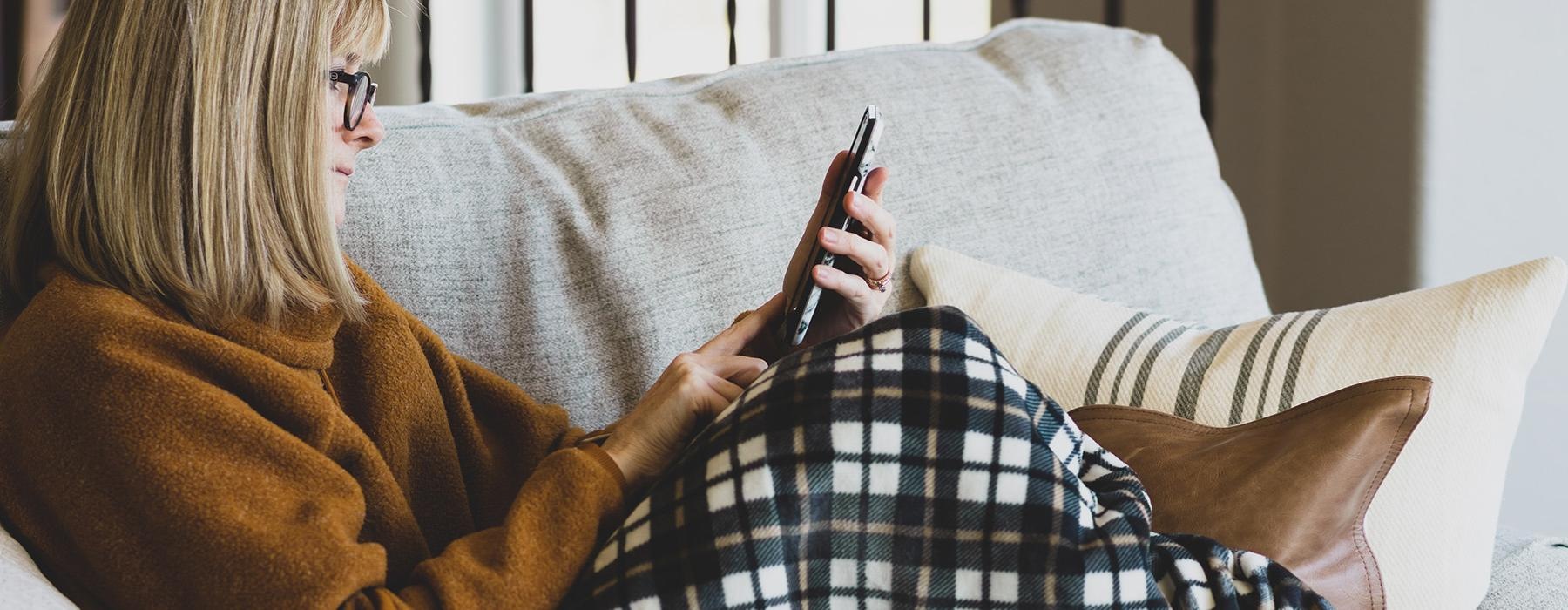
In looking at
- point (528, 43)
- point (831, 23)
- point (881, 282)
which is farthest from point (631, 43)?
point (881, 282)

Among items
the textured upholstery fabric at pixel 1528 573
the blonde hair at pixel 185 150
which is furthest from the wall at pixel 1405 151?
the blonde hair at pixel 185 150

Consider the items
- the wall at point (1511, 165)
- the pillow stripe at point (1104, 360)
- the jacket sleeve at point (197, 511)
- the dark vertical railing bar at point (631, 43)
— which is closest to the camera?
the jacket sleeve at point (197, 511)

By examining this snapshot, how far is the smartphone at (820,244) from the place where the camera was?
0.90 m

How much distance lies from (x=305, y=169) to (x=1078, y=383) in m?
0.61

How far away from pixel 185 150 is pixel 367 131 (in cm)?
13

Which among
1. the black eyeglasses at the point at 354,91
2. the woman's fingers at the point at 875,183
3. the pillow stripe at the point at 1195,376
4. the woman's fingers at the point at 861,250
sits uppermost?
the black eyeglasses at the point at 354,91

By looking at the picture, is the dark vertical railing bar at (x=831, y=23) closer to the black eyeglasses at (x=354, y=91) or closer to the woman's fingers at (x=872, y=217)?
the woman's fingers at (x=872, y=217)

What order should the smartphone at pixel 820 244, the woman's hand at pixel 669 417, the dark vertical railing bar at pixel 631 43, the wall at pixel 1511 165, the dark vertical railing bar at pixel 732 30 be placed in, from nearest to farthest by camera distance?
the woman's hand at pixel 669 417, the smartphone at pixel 820 244, the wall at pixel 1511 165, the dark vertical railing bar at pixel 732 30, the dark vertical railing bar at pixel 631 43

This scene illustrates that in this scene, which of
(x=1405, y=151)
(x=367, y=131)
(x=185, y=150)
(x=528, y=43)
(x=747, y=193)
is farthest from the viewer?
(x=528, y=43)

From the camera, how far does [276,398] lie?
0.72 meters

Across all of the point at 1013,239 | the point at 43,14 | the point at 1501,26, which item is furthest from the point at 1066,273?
the point at 43,14

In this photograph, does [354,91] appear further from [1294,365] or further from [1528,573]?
[1528,573]

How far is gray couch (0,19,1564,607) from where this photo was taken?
1.01 m

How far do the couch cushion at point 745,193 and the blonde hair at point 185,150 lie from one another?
19cm
